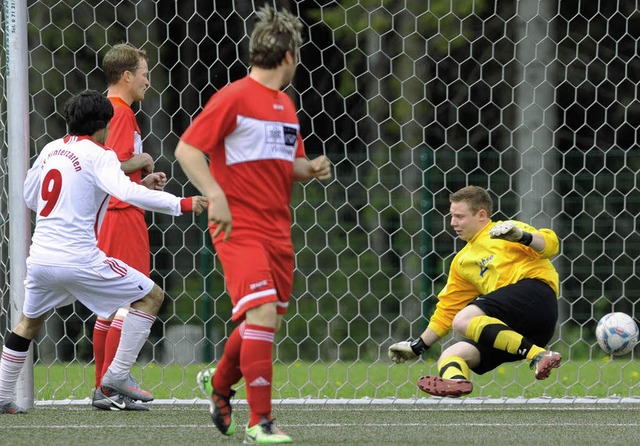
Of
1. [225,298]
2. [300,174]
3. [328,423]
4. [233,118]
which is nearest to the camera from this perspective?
[233,118]

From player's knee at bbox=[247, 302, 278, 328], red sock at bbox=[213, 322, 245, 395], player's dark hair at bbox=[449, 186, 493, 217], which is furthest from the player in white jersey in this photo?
player's dark hair at bbox=[449, 186, 493, 217]

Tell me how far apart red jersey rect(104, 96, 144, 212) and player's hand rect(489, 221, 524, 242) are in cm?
166

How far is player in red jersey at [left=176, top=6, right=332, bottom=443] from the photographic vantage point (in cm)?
410

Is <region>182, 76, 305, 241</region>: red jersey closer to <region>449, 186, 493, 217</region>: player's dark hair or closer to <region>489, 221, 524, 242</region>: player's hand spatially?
<region>489, 221, 524, 242</region>: player's hand

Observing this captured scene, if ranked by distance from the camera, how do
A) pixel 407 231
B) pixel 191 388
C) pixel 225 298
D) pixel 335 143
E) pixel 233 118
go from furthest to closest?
pixel 335 143
pixel 225 298
pixel 407 231
pixel 191 388
pixel 233 118

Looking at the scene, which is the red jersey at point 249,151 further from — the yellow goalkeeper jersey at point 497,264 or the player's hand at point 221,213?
the yellow goalkeeper jersey at point 497,264

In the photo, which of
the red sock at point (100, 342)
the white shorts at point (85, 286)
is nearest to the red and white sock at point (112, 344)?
the red sock at point (100, 342)

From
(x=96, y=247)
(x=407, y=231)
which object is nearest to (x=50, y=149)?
(x=96, y=247)

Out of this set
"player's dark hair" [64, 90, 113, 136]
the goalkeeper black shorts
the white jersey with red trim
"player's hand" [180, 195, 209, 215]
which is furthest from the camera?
the goalkeeper black shorts

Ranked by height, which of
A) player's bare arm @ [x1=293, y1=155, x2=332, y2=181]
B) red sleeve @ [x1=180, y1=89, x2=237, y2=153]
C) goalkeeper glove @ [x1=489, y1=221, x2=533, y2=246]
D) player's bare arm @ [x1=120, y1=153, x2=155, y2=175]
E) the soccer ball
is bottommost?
the soccer ball

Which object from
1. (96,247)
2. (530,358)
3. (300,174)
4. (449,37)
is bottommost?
(530,358)

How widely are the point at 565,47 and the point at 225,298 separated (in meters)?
4.47

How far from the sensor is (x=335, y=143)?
1320cm

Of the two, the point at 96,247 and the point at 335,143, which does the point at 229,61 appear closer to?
the point at 335,143
